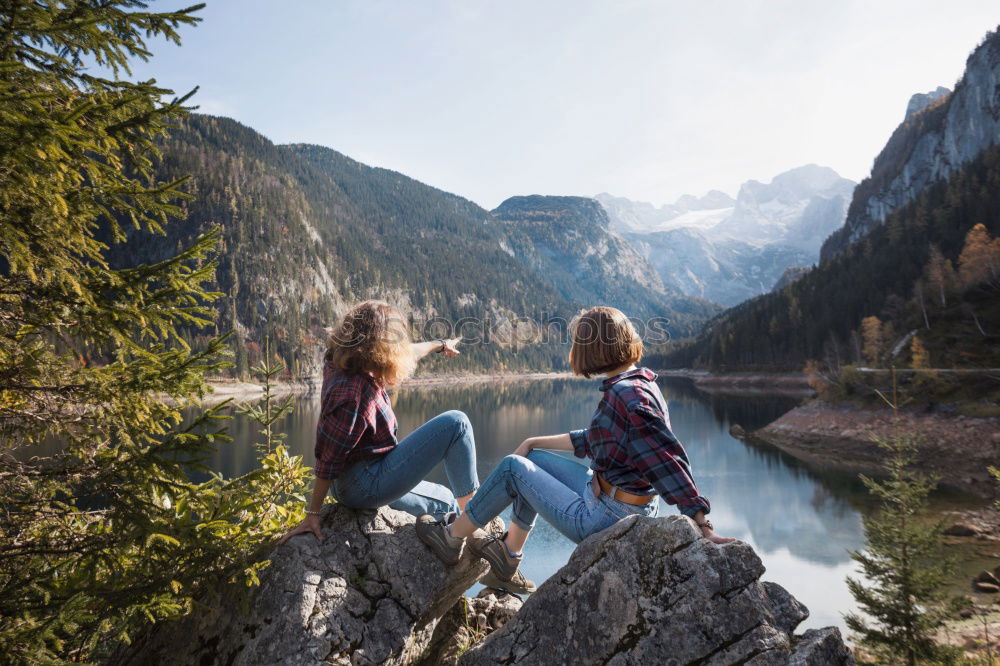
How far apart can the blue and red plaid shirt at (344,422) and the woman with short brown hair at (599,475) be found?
2.49ft

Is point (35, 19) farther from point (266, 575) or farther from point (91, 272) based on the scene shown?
point (266, 575)

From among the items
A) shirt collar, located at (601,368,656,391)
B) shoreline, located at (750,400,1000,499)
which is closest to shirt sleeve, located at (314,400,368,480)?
shirt collar, located at (601,368,656,391)

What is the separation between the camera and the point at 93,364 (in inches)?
133

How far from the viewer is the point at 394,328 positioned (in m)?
3.81

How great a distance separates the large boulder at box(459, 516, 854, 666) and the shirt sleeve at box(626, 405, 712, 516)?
0.48ft

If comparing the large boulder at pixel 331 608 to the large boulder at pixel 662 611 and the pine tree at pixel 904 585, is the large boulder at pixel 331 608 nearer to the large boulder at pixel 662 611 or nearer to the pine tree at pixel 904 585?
the large boulder at pixel 662 611

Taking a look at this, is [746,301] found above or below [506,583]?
above

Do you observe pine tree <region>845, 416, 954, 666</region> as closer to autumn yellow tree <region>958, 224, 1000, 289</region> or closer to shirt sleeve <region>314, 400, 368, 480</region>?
shirt sleeve <region>314, 400, 368, 480</region>

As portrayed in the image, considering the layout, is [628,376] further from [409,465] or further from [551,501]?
[409,465]

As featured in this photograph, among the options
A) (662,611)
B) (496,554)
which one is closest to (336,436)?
(496,554)

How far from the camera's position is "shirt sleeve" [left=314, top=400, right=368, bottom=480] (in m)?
3.54

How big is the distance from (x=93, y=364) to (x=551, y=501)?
325cm

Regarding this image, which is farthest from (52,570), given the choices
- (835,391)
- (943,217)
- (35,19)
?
(943,217)

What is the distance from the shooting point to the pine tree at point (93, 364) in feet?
9.20
